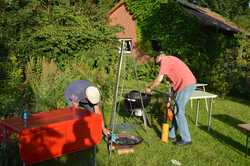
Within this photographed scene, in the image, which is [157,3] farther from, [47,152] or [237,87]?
[47,152]

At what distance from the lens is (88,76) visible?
35.3 ft

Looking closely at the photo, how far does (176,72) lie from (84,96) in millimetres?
2024

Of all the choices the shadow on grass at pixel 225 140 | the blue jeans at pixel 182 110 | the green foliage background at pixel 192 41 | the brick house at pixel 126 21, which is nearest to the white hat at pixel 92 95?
the blue jeans at pixel 182 110

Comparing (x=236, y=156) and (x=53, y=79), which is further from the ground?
(x=53, y=79)

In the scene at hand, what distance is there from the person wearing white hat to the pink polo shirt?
164 cm

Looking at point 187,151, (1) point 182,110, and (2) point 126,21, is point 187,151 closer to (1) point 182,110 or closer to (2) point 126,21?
(1) point 182,110

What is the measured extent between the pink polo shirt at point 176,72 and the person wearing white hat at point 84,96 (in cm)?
164

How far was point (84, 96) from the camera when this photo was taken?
21.2 ft

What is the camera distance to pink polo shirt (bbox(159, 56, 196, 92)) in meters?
7.46

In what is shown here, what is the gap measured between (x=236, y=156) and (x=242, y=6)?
5481 cm

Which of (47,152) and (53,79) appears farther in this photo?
(53,79)

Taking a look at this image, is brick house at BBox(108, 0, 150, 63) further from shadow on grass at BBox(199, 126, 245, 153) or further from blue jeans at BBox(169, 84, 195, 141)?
blue jeans at BBox(169, 84, 195, 141)

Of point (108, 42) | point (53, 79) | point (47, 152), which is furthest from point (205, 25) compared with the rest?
point (47, 152)

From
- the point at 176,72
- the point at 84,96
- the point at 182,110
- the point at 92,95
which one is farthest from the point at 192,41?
the point at 92,95
